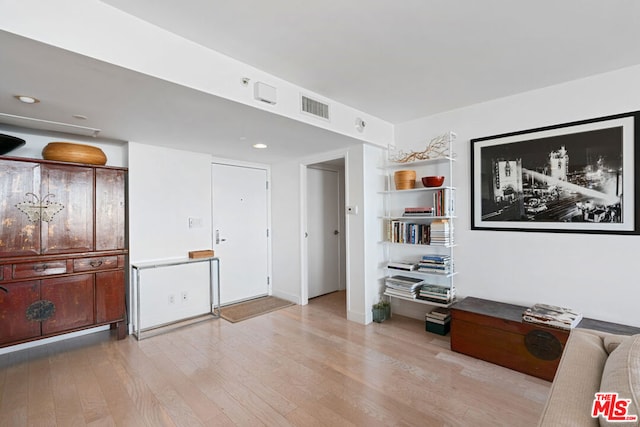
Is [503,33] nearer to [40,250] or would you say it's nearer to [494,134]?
[494,134]

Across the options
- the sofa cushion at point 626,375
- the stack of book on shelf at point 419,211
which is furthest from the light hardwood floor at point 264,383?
the stack of book on shelf at point 419,211

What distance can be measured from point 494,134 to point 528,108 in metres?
0.34

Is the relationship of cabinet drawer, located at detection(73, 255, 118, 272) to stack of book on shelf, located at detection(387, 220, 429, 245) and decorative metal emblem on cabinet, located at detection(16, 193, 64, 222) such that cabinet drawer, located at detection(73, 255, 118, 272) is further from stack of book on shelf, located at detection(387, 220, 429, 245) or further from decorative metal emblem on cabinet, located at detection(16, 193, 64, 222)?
stack of book on shelf, located at detection(387, 220, 429, 245)

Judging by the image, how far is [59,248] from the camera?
108 inches

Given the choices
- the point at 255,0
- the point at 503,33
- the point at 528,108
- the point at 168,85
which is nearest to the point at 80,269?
the point at 168,85

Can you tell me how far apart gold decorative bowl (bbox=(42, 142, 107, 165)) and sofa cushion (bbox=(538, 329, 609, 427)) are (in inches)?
145

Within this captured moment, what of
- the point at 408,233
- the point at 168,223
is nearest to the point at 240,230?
the point at 168,223

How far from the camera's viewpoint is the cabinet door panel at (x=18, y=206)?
251 cm

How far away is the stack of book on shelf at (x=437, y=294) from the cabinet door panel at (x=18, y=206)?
368 cm

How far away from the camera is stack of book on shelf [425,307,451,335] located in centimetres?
307

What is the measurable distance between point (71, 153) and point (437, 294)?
12.5 feet

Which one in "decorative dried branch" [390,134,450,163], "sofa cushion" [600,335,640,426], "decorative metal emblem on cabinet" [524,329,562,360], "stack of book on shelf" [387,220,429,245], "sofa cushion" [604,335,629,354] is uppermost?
"decorative dried branch" [390,134,450,163]

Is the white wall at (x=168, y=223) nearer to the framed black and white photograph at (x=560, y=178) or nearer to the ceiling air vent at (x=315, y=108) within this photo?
the ceiling air vent at (x=315, y=108)

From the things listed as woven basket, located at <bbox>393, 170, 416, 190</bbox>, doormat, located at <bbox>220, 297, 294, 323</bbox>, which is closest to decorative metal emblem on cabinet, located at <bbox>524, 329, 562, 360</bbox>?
woven basket, located at <bbox>393, 170, 416, 190</bbox>
